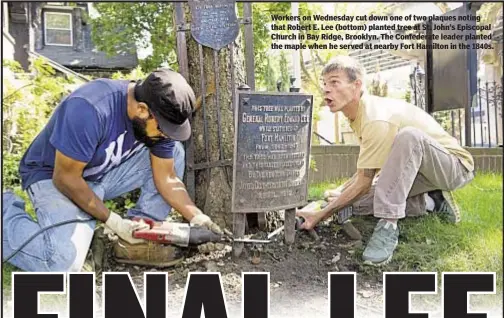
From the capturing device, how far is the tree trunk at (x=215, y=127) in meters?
2.97

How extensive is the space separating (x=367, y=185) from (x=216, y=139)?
783 mm

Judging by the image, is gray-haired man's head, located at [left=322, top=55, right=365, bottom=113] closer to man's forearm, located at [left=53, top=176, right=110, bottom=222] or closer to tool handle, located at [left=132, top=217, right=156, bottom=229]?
tool handle, located at [left=132, top=217, right=156, bottom=229]

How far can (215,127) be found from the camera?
3014 mm

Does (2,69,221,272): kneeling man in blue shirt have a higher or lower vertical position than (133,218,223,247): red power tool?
higher

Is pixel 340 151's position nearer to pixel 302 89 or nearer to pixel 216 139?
pixel 302 89

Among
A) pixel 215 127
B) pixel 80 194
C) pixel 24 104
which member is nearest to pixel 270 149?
pixel 215 127

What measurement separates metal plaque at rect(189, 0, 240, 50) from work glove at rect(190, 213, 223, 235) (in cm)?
83

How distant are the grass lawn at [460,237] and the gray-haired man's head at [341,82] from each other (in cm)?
41

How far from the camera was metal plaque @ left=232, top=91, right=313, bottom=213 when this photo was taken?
2785 mm

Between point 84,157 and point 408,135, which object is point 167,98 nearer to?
point 84,157

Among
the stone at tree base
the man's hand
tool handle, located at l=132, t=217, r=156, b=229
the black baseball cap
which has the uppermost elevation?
the black baseball cap

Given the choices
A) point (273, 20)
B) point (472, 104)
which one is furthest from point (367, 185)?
point (273, 20)

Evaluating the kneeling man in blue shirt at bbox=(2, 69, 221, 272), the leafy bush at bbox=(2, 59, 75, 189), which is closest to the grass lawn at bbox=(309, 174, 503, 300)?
the kneeling man in blue shirt at bbox=(2, 69, 221, 272)

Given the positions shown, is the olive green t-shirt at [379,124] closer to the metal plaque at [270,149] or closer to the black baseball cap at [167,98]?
the metal plaque at [270,149]
